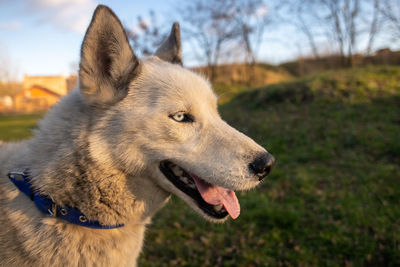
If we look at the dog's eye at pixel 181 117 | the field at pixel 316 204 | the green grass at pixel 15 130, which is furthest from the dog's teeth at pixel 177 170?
the green grass at pixel 15 130

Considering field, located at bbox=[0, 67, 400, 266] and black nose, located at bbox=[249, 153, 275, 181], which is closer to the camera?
black nose, located at bbox=[249, 153, 275, 181]

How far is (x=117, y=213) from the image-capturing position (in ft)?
5.47

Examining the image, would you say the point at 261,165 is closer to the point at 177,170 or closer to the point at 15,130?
the point at 177,170

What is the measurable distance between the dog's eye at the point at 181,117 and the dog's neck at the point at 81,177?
0.41 m

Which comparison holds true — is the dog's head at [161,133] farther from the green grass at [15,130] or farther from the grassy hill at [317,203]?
the green grass at [15,130]

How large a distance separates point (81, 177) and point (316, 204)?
131 inches

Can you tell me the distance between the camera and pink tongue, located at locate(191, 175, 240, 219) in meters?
1.76

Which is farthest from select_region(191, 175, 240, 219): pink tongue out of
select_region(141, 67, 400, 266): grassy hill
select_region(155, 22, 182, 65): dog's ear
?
select_region(141, 67, 400, 266): grassy hill

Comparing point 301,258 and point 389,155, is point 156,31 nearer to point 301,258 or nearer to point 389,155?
point 389,155

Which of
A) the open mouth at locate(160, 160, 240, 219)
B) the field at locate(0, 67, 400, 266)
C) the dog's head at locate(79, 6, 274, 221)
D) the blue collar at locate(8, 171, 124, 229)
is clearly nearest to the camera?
the blue collar at locate(8, 171, 124, 229)

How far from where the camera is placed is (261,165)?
65.0 inches

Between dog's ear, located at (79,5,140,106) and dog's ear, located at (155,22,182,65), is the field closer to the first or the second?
dog's ear, located at (155,22,182,65)

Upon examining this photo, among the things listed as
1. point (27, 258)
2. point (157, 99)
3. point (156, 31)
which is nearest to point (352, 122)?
point (157, 99)

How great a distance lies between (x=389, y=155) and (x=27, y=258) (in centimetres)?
539
